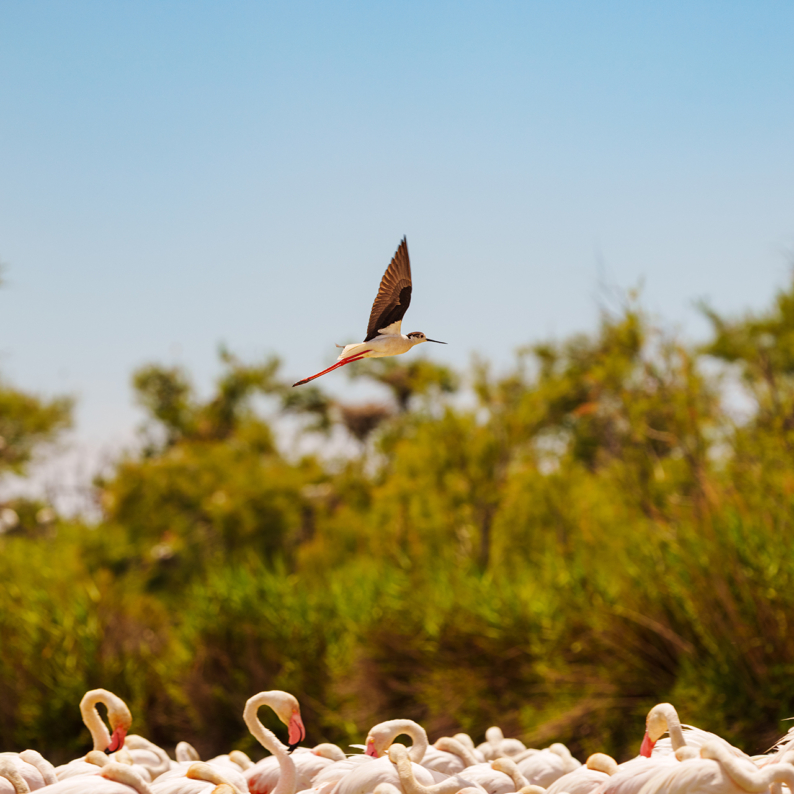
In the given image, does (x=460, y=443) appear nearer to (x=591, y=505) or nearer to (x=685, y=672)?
(x=591, y=505)

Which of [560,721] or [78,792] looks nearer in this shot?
[78,792]

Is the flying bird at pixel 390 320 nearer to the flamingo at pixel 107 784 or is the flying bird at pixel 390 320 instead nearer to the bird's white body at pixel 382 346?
the bird's white body at pixel 382 346

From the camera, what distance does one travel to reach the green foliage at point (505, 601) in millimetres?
9312

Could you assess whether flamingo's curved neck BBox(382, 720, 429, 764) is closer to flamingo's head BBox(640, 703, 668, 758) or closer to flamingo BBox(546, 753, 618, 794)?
flamingo BBox(546, 753, 618, 794)

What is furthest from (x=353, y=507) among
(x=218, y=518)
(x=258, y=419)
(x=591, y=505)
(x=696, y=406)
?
(x=696, y=406)

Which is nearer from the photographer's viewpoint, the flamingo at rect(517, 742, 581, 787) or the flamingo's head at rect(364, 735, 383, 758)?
the flamingo's head at rect(364, 735, 383, 758)

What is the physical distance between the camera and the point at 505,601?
11445 mm

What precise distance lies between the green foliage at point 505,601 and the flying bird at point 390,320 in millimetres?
7221

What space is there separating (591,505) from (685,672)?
8.73 m

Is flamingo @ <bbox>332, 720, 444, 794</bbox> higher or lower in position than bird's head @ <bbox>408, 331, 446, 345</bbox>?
lower

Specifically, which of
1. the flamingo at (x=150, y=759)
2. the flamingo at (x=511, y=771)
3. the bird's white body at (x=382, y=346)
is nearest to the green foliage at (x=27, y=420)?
the flamingo at (x=150, y=759)

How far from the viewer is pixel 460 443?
1630 centimetres

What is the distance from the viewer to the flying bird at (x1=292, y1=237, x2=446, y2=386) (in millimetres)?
2729

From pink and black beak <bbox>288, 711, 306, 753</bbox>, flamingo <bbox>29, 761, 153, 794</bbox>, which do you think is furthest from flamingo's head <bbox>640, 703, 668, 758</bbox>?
flamingo <bbox>29, 761, 153, 794</bbox>
